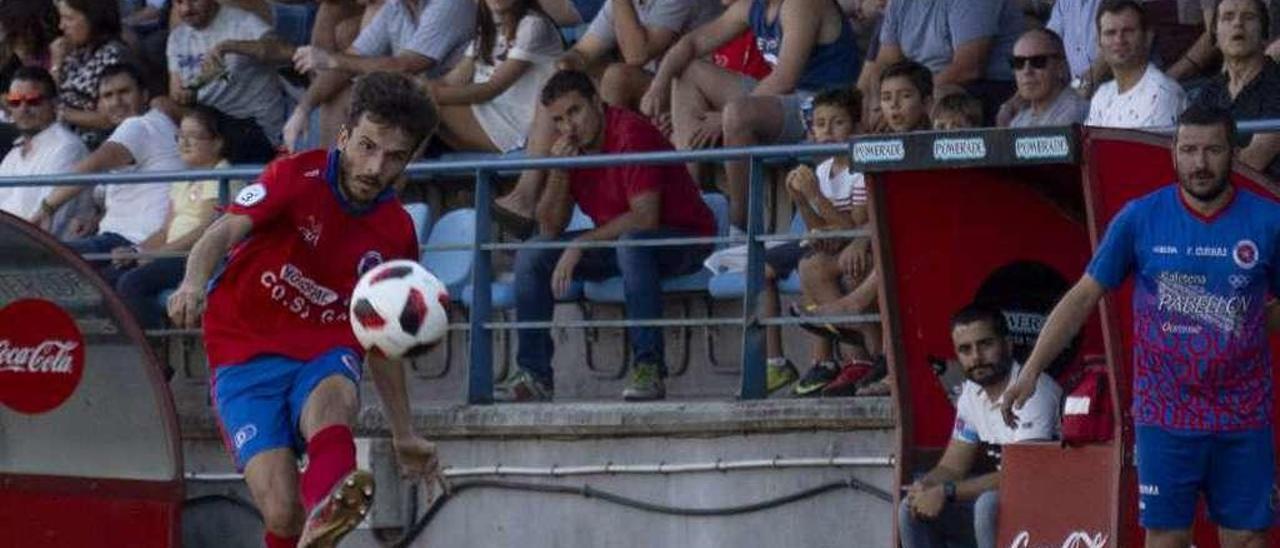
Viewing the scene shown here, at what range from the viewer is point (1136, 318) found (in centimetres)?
1045

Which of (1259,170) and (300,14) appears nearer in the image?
(1259,170)

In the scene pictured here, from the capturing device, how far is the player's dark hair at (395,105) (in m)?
10.3

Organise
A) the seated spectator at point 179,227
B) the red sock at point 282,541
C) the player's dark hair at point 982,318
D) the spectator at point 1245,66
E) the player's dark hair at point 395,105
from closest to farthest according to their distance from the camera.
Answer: the player's dark hair at point 395,105
the red sock at point 282,541
the player's dark hair at point 982,318
the spectator at point 1245,66
the seated spectator at point 179,227

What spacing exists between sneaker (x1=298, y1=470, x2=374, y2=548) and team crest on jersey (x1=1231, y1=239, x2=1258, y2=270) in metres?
3.03

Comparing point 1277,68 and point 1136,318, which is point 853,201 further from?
point 1136,318

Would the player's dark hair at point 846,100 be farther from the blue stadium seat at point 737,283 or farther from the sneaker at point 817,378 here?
the sneaker at point 817,378

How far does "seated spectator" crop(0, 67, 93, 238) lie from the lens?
16.8 m

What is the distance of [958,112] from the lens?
12430mm

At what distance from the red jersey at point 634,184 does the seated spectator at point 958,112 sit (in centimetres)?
165

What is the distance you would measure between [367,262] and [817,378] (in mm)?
3023

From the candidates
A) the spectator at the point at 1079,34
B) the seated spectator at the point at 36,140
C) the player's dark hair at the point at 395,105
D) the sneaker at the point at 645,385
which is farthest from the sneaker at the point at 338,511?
the seated spectator at the point at 36,140

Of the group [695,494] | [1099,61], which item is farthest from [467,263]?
[1099,61]

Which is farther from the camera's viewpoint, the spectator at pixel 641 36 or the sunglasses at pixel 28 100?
the sunglasses at pixel 28 100

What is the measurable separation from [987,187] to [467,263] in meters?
3.85
